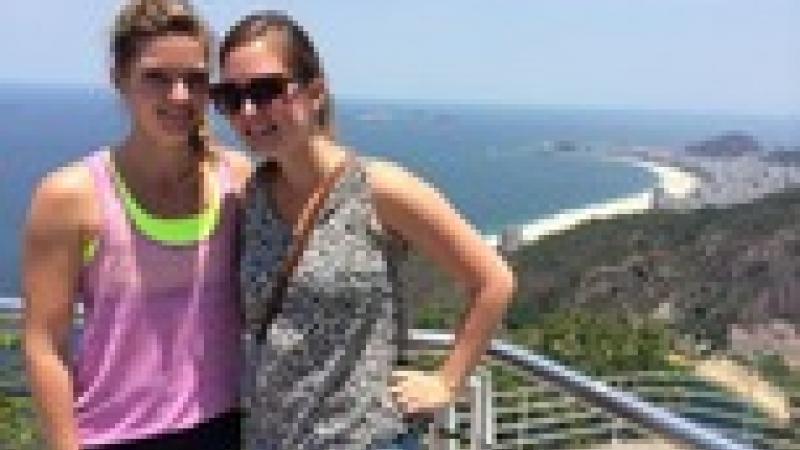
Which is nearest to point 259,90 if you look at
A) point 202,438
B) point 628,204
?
point 202,438

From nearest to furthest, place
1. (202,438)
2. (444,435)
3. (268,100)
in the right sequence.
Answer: (268,100) → (202,438) → (444,435)

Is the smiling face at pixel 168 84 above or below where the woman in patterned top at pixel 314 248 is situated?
above

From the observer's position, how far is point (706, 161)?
18412cm

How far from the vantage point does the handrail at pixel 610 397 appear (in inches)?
69.3

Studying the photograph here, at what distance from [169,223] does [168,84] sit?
16cm

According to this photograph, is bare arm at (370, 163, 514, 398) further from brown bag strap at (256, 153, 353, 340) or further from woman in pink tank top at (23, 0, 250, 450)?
woman in pink tank top at (23, 0, 250, 450)

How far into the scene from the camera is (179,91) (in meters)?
1.55

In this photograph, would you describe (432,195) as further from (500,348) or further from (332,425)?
(500,348)

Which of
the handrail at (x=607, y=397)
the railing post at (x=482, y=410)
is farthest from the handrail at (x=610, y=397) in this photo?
the railing post at (x=482, y=410)

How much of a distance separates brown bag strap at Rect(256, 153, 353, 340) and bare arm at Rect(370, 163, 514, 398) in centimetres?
5

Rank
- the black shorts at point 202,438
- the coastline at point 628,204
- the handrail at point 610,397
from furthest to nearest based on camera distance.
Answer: the coastline at point 628,204
the handrail at point 610,397
the black shorts at point 202,438

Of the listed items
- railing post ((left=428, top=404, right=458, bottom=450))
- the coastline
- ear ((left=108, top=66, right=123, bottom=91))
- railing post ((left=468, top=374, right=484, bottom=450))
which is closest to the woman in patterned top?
ear ((left=108, top=66, right=123, bottom=91))

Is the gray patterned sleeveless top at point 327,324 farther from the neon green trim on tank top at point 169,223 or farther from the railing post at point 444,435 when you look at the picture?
the railing post at point 444,435

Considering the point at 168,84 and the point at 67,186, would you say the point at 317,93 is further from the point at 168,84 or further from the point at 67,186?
the point at 67,186
